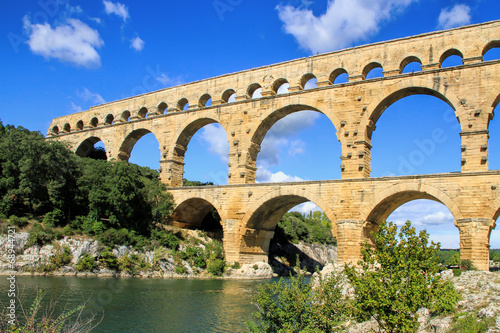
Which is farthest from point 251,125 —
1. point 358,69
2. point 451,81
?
point 451,81

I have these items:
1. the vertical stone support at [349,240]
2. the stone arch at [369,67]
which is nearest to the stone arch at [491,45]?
the stone arch at [369,67]

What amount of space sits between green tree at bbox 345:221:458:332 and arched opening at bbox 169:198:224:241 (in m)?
20.5

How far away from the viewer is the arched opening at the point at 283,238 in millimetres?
24969

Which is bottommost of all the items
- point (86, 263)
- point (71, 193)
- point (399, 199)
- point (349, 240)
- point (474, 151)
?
point (86, 263)

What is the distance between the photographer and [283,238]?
Result: 34.8 metres

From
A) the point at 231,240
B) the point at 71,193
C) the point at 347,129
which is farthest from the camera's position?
the point at 71,193

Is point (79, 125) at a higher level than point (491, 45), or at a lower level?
lower

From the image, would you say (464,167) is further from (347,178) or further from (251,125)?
(251,125)

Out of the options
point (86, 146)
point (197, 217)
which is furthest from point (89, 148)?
point (197, 217)

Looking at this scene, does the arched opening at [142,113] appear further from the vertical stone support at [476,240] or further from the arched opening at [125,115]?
the vertical stone support at [476,240]

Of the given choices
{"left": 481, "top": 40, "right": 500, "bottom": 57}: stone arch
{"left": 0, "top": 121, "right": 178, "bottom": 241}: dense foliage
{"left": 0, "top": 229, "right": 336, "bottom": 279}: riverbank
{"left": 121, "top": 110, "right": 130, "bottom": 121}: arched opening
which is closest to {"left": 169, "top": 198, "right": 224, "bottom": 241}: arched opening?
{"left": 0, "top": 229, "right": 336, "bottom": 279}: riverbank

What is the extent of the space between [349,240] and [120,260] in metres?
12.1

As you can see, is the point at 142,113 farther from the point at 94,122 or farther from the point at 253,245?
the point at 253,245

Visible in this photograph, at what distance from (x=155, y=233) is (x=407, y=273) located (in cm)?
2031
